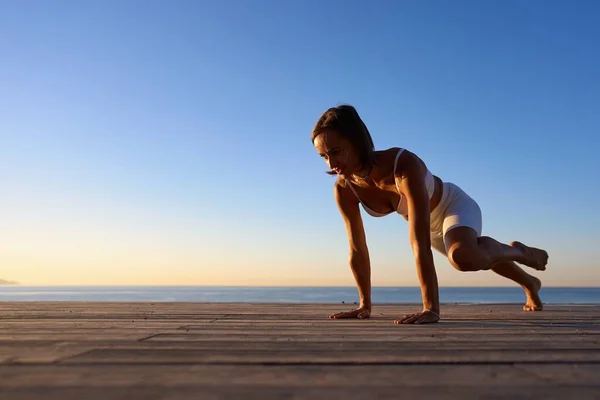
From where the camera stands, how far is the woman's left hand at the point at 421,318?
2.90 meters

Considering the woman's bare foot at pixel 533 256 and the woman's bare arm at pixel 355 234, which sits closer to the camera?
the woman's bare arm at pixel 355 234

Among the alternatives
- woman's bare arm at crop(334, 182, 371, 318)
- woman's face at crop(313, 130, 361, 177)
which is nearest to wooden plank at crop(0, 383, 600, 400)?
woman's face at crop(313, 130, 361, 177)

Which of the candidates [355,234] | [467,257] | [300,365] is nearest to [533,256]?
[467,257]

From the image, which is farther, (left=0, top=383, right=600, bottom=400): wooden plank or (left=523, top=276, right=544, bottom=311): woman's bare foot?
(left=523, top=276, right=544, bottom=311): woman's bare foot

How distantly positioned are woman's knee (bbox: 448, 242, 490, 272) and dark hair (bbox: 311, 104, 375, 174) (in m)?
0.81

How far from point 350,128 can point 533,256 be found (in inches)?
71.1

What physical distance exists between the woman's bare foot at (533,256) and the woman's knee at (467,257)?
561 millimetres

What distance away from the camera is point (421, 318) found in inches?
117

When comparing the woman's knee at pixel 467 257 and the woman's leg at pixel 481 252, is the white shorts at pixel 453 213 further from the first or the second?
the woman's knee at pixel 467 257

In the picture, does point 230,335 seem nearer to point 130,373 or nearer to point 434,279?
point 130,373

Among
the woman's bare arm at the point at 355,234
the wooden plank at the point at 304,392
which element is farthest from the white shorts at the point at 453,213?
the wooden plank at the point at 304,392

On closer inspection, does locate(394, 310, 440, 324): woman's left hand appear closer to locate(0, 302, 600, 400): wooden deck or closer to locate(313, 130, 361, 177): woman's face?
locate(0, 302, 600, 400): wooden deck

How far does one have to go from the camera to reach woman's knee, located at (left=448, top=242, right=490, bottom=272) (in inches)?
149

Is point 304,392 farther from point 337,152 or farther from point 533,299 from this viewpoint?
point 533,299
